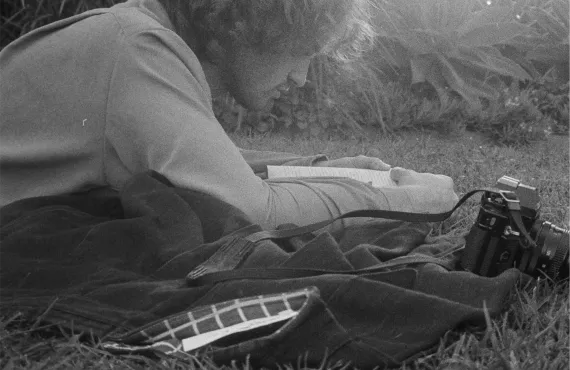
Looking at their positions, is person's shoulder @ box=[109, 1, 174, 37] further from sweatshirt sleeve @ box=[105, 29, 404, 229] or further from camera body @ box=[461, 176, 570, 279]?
camera body @ box=[461, 176, 570, 279]

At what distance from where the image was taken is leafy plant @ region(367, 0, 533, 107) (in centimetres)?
532

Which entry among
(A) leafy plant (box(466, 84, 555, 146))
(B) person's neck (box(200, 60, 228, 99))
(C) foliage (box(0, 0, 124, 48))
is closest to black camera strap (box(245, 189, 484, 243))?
(B) person's neck (box(200, 60, 228, 99))

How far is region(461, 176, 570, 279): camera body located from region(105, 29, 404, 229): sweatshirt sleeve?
509 mm

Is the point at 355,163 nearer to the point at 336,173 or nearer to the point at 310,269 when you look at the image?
the point at 336,173

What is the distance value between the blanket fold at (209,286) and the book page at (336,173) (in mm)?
466

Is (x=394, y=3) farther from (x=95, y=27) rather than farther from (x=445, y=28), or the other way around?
(x=95, y=27)

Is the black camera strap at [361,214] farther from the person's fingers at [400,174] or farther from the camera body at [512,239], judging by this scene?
the person's fingers at [400,174]

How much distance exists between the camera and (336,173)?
2553 millimetres

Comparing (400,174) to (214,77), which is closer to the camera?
(214,77)

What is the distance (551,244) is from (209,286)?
0.76 m

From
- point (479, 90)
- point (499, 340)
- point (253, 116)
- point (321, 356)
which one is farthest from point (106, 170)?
point (479, 90)

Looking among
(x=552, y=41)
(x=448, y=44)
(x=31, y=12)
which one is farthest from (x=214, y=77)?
(x=552, y=41)

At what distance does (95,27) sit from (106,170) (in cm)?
35

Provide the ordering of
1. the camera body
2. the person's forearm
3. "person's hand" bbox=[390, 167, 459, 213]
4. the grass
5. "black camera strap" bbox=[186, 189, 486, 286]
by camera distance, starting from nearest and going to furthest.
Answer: the grass, "black camera strap" bbox=[186, 189, 486, 286], the camera body, the person's forearm, "person's hand" bbox=[390, 167, 459, 213]
